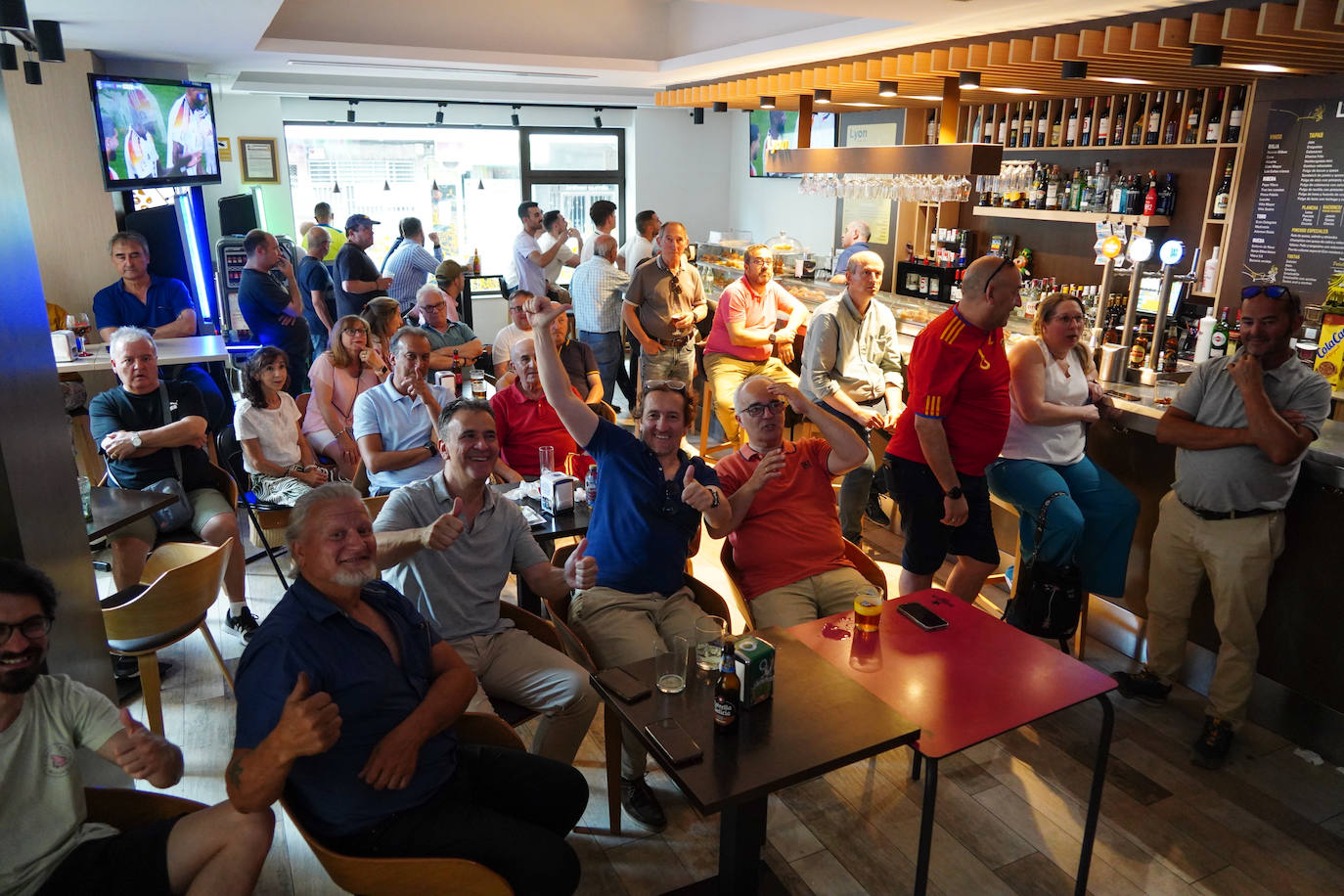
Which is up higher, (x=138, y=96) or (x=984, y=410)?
(x=138, y=96)

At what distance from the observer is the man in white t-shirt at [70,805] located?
1.72m

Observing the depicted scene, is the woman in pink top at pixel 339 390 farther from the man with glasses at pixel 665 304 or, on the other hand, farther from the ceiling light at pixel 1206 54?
the ceiling light at pixel 1206 54

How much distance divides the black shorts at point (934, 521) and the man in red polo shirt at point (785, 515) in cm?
37

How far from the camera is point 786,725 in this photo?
6.79 ft

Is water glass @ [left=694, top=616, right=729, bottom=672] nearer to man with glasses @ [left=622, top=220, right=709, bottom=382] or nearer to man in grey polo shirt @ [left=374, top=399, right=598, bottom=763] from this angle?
man in grey polo shirt @ [left=374, top=399, right=598, bottom=763]

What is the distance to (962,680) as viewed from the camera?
232 cm

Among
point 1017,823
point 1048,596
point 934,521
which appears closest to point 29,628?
point 1017,823

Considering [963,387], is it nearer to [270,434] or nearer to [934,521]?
[934,521]

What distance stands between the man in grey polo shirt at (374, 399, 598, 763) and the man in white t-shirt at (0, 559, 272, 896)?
798mm

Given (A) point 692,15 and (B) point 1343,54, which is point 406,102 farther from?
(B) point 1343,54

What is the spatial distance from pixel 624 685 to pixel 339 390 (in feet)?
9.47

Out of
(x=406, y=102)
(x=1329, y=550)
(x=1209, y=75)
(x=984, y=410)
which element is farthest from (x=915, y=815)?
(x=406, y=102)

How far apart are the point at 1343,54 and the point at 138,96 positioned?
6.68 m

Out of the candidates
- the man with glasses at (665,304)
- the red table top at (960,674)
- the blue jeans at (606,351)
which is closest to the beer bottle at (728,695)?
the red table top at (960,674)
